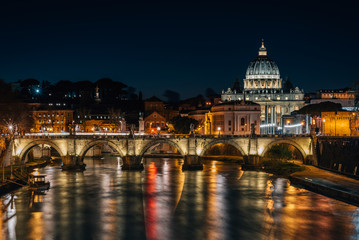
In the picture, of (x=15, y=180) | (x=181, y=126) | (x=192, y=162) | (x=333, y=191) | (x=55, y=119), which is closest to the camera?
(x=333, y=191)

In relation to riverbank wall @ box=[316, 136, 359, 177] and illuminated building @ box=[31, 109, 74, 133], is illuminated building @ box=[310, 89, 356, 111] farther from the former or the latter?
riverbank wall @ box=[316, 136, 359, 177]

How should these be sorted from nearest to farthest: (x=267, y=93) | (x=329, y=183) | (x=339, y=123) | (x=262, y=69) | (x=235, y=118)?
(x=329, y=183), (x=339, y=123), (x=235, y=118), (x=267, y=93), (x=262, y=69)

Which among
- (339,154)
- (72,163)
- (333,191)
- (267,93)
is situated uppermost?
(267,93)

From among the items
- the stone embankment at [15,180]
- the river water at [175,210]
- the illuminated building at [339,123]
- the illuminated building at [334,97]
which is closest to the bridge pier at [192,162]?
the river water at [175,210]

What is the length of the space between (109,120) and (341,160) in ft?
220

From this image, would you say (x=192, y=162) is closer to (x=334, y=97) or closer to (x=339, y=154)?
(x=339, y=154)

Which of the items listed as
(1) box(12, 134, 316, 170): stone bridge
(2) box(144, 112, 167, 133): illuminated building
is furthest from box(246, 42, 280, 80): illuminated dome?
(1) box(12, 134, 316, 170): stone bridge

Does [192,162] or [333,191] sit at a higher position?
[192,162]

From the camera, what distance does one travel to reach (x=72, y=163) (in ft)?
205

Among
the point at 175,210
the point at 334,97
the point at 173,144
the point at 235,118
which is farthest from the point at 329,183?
the point at 334,97

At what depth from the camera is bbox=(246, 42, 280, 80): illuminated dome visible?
6334 inches

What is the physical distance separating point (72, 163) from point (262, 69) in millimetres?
110298

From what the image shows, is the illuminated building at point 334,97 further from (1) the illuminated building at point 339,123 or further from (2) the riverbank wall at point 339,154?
(2) the riverbank wall at point 339,154

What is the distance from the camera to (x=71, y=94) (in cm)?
14550
